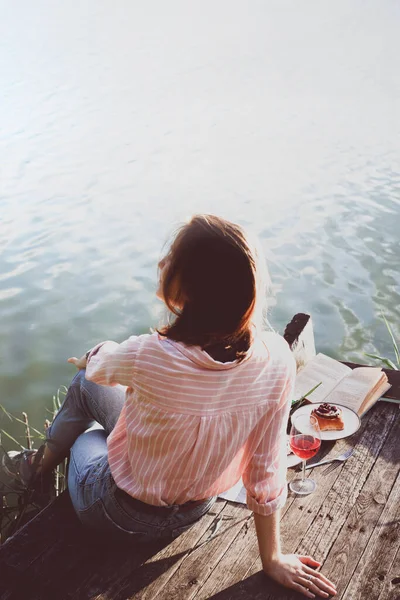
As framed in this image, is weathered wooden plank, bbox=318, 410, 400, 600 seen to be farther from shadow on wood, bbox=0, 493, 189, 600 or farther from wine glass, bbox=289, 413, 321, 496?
shadow on wood, bbox=0, 493, 189, 600

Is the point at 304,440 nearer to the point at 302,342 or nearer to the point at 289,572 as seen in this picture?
the point at 289,572

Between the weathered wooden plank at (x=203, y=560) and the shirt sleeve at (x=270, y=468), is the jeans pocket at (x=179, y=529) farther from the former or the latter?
the shirt sleeve at (x=270, y=468)

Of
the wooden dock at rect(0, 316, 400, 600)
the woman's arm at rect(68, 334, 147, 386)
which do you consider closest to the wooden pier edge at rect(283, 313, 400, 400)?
the wooden dock at rect(0, 316, 400, 600)

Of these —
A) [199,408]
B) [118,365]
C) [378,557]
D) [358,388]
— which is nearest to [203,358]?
[199,408]

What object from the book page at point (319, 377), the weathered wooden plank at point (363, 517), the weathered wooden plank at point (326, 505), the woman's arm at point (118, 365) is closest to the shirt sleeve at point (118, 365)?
the woman's arm at point (118, 365)

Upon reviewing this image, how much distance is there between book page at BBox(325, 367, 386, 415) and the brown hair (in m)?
1.27

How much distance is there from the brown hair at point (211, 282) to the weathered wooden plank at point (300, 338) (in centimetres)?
155

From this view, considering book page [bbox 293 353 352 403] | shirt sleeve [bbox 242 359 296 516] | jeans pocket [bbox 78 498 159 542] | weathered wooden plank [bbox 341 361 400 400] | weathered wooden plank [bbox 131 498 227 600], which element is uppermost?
shirt sleeve [bbox 242 359 296 516]

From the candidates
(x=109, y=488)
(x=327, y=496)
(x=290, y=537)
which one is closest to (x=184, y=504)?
(x=109, y=488)

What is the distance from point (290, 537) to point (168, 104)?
483 inches

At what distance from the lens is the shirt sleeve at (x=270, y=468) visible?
1768 mm

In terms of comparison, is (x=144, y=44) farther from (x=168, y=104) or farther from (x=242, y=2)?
(x=242, y=2)

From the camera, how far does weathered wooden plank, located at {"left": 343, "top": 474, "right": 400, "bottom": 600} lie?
1953 mm

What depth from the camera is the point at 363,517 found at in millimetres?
2234
